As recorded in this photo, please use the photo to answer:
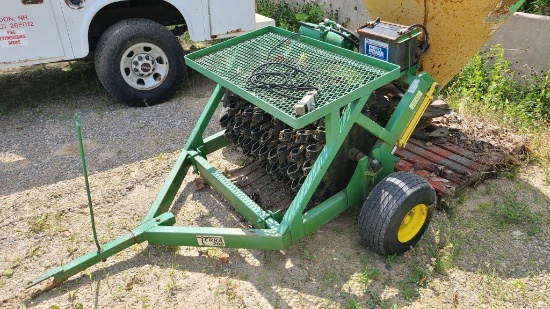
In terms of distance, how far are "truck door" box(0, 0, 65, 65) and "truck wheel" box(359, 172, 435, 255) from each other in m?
3.58

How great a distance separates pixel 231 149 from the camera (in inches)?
173

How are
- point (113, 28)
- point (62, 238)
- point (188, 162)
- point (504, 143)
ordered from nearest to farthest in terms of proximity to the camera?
point (62, 238), point (188, 162), point (504, 143), point (113, 28)

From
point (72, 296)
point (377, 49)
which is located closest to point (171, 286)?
point (72, 296)

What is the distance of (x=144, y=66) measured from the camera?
521 cm

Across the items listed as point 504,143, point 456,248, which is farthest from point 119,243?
point 504,143

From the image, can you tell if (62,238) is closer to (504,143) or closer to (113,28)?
(113,28)

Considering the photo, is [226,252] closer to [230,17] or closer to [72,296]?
[72,296]

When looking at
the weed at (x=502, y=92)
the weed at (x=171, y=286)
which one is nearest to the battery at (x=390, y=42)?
the weed at (x=502, y=92)

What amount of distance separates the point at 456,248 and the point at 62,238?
2.71 metres

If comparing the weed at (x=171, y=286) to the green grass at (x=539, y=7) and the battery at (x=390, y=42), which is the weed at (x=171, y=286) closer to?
the battery at (x=390, y=42)

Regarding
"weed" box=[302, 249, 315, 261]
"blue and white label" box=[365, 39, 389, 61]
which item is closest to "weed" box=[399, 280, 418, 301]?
"weed" box=[302, 249, 315, 261]

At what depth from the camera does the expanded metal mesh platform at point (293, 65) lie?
2717 mm

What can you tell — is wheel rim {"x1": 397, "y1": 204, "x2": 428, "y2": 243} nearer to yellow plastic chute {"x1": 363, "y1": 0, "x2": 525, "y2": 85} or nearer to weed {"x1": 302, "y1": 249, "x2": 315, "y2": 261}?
weed {"x1": 302, "y1": 249, "x2": 315, "y2": 261}

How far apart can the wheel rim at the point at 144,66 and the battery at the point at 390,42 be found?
2643 mm
